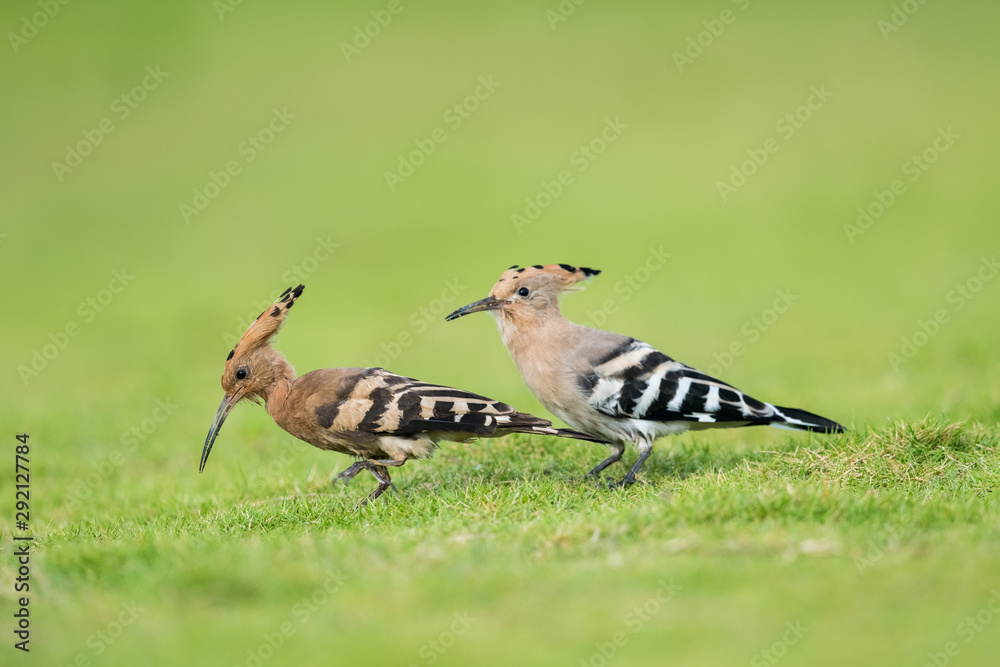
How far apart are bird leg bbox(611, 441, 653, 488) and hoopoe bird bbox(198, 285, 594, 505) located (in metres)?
Result: 0.37

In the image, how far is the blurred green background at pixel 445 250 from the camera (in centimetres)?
438

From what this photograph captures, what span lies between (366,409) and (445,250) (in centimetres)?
1223

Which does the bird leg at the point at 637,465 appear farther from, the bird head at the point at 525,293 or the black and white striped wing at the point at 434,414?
the bird head at the point at 525,293

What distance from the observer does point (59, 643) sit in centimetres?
413

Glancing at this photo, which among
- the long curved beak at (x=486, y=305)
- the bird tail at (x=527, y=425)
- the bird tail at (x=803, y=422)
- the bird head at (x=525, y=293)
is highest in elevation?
the bird tail at (x=803, y=422)

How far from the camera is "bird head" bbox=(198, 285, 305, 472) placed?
6492 millimetres

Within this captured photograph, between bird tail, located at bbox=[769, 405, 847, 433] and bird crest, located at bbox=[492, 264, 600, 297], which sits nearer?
bird tail, located at bbox=[769, 405, 847, 433]

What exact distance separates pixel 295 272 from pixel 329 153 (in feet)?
16.2

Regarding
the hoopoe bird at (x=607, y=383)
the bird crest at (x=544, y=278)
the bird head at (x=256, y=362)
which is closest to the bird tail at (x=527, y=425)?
the hoopoe bird at (x=607, y=383)

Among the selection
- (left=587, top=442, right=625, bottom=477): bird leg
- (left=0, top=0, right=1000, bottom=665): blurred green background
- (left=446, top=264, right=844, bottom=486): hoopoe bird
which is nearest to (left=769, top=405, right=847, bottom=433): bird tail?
(left=446, top=264, right=844, bottom=486): hoopoe bird

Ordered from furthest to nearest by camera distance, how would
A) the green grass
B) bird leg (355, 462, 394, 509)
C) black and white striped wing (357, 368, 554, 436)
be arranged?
bird leg (355, 462, 394, 509) → black and white striped wing (357, 368, 554, 436) → the green grass

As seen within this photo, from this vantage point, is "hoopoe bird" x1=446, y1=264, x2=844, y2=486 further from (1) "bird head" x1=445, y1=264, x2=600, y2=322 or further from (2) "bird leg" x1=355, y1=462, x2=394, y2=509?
(2) "bird leg" x1=355, y1=462, x2=394, y2=509

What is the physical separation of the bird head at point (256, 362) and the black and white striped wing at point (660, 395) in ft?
6.03

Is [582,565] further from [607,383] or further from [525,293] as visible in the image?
[525,293]
